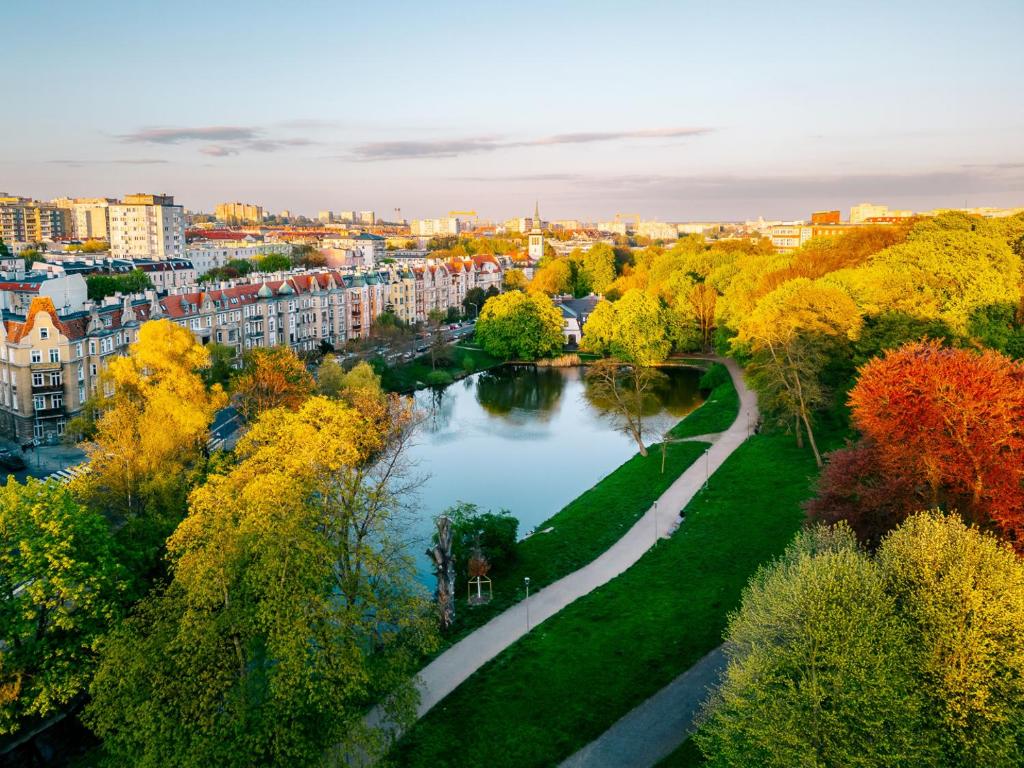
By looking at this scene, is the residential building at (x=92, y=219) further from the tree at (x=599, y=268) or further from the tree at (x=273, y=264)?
the tree at (x=599, y=268)

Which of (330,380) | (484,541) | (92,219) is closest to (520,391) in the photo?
(330,380)

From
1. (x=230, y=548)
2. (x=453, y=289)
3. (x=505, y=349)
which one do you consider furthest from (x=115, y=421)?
(x=453, y=289)

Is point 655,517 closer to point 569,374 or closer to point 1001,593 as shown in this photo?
point 1001,593

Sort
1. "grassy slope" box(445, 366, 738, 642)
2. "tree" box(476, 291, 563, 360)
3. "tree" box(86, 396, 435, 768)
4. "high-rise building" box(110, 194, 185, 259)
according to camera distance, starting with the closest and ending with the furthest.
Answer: "tree" box(86, 396, 435, 768) < "grassy slope" box(445, 366, 738, 642) < "tree" box(476, 291, 563, 360) < "high-rise building" box(110, 194, 185, 259)

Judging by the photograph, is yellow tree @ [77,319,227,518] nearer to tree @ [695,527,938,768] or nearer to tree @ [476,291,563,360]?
tree @ [695,527,938,768]

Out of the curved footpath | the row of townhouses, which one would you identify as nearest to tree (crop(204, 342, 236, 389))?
the row of townhouses
